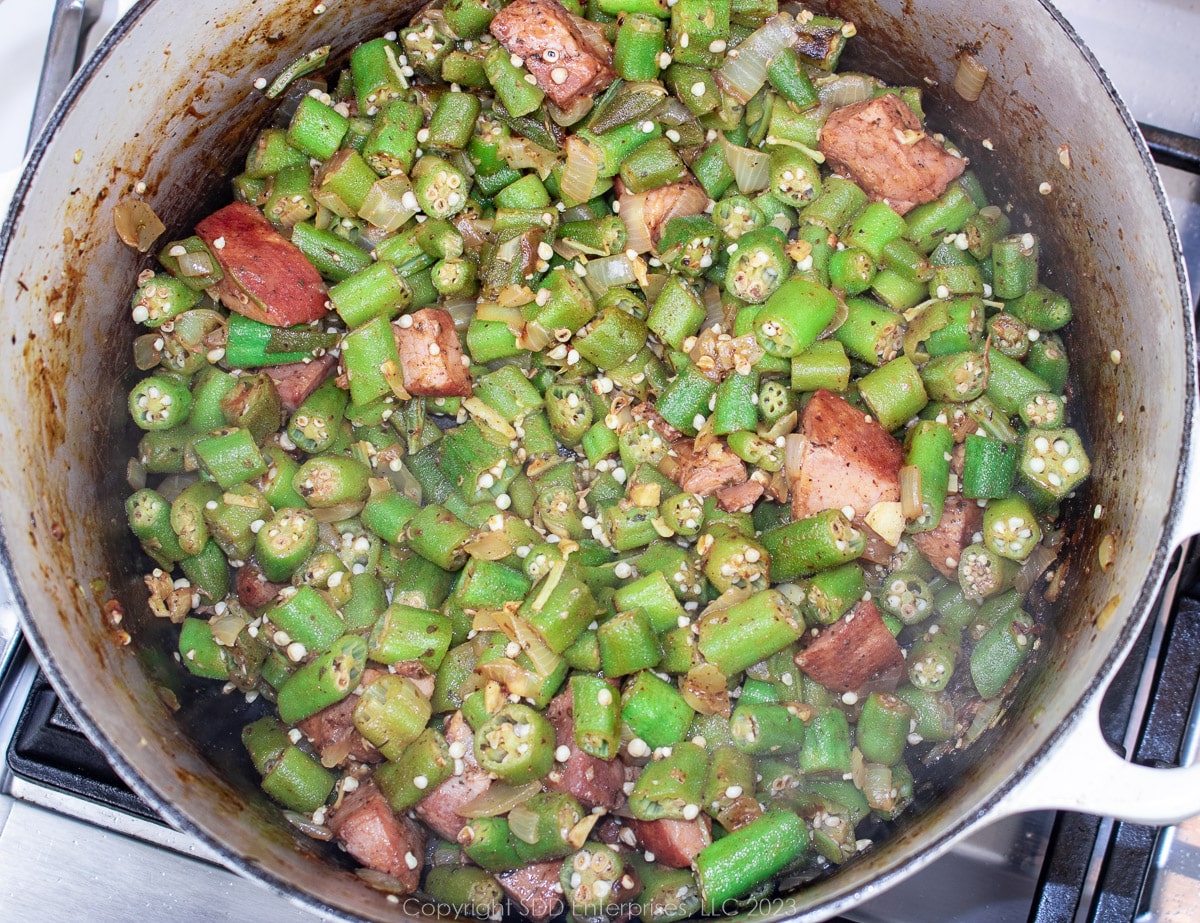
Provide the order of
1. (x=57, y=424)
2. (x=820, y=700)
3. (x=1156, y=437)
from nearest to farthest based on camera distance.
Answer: (x=1156, y=437) → (x=57, y=424) → (x=820, y=700)

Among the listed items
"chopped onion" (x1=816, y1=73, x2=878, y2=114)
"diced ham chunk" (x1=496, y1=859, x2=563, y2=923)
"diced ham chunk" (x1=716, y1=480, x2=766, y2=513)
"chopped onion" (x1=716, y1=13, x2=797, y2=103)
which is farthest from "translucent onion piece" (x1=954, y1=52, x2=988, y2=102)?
"diced ham chunk" (x1=496, y1=859, x2=563, y2=923)

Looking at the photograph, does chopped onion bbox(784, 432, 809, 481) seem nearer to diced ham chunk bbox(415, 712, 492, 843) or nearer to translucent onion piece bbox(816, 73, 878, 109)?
translucent onion piece bbox(816, 73, 878, 109)

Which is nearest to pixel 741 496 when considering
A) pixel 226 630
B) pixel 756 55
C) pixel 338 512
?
pixel 338 512

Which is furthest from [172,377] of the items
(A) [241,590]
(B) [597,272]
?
Answer: (B) [597,272]

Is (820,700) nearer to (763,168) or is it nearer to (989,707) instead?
(989,707)

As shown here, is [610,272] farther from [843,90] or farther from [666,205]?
[843,90]
